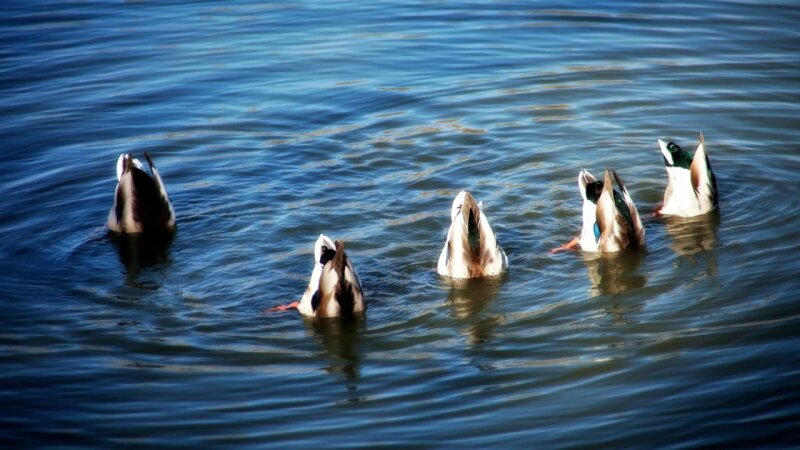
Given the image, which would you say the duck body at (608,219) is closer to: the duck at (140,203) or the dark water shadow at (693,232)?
the dark water shadow at (693,232)

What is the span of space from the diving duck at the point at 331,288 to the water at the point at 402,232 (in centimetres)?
15

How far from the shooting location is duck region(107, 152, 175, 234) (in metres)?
9.89

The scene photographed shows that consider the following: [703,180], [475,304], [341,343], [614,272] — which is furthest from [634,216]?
[341,343]

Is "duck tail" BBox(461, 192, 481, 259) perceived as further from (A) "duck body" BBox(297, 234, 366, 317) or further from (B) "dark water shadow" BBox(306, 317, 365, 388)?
(B) "dark water shadow" BBox(306, 317, 365, 388)

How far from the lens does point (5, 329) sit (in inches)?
322

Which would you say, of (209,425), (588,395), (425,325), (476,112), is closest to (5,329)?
(209,425)

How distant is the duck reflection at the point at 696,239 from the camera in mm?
8878

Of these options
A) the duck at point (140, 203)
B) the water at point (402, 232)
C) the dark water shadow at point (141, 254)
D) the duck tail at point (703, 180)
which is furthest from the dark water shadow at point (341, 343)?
the duck tail at point (703, 180)

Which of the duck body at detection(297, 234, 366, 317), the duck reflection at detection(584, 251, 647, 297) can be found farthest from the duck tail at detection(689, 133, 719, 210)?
the duck body at detection(297, 234, 366, 317)

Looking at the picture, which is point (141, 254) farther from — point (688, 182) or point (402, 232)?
point (688, 182)

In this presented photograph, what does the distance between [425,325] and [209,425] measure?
1.95 m

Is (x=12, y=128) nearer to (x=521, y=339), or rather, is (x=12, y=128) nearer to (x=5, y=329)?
(x=5, y=329)

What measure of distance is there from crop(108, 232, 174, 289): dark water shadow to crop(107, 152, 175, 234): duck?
79 mm

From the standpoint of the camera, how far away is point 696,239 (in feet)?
30.7
